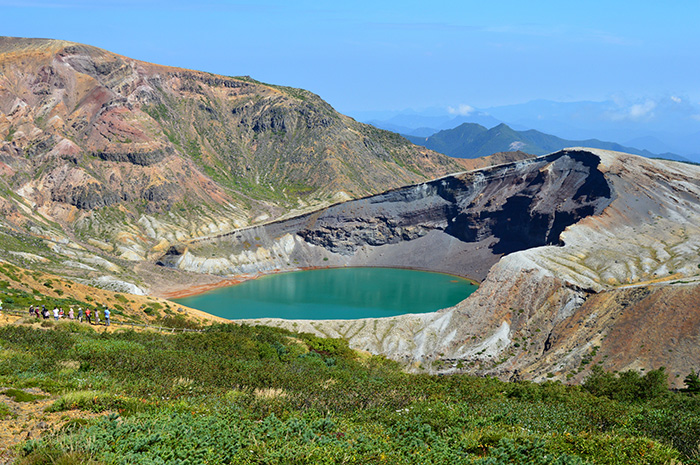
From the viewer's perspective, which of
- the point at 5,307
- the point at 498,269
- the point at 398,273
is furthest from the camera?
the point at 398,273

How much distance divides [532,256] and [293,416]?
61117 millimetres

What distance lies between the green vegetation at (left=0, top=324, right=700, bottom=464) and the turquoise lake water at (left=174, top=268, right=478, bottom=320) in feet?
194

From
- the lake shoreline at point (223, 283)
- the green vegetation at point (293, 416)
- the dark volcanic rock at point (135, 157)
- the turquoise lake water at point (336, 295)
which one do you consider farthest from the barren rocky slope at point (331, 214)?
the green vegetation at point (293, 416)

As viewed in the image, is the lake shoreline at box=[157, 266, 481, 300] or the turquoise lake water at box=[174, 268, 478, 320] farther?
the lake shoreline at box=[157, 266, 481, 300]

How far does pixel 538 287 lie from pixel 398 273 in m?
56.0

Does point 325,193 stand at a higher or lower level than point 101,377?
higher

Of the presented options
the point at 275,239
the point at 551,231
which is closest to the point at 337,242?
the point at 275,239

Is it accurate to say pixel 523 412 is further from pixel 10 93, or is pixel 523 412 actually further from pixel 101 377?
pixel 10 93

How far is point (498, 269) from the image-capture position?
68.5 meters

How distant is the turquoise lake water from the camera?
85062mm

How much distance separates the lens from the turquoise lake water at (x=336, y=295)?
279 feet

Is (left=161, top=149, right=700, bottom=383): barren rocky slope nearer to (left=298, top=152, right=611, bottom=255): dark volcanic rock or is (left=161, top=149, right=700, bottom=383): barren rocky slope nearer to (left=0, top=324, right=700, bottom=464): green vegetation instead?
(left=298, top=152, right=611, bottom=255): dark volcanic rock

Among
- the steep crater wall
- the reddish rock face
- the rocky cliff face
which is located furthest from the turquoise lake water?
the reddish rock face

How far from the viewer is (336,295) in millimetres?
98062
